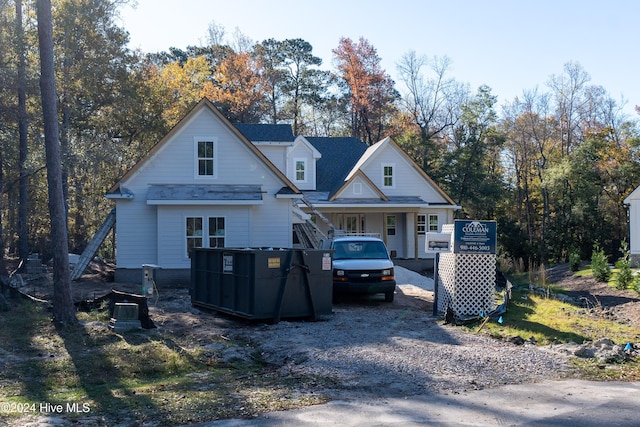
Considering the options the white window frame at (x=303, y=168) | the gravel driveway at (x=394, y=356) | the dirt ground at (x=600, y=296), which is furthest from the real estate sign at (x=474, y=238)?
the white window frame at (x=303, y=168)

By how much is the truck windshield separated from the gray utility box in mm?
3390

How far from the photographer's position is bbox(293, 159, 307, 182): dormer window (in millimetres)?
32031

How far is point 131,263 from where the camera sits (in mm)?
22609

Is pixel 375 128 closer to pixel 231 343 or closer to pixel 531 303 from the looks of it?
pixel 531 303

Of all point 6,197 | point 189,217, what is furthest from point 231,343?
point 6,197

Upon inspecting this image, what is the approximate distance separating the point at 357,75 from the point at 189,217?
29.2 meters

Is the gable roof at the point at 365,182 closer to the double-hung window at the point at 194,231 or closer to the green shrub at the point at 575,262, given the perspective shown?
the double-hung window at the point at 194,231

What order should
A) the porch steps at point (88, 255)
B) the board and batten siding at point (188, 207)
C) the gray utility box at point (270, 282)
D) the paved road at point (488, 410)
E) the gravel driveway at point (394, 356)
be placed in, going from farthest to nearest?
the board and batten siding at point (188, 207), the porch steps at point (88, 255), the gray utility box at point (270, 282), the gravel driveway at point (394, 356), the paved road at point (488, 410)

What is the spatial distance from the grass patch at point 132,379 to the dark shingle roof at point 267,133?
18947 mm

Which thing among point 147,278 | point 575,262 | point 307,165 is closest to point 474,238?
point 147,278

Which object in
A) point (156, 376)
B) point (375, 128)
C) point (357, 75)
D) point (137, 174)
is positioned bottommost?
point (156, 376)

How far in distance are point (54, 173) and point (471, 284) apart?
9.04m

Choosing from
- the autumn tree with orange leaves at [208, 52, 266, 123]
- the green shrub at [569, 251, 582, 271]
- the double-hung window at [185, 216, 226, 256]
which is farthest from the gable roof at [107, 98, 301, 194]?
the autumn tree with orange leaves at [208, 52, 266, 123]

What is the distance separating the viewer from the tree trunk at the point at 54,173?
13.1m
